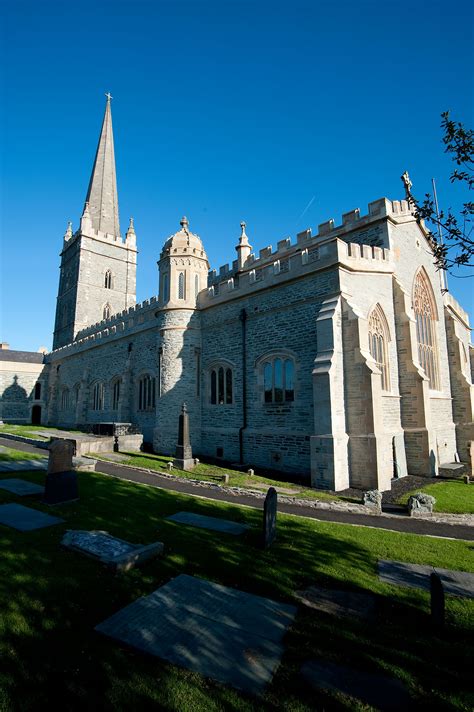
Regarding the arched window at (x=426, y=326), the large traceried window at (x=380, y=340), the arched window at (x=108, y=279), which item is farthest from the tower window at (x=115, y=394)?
the arched window at (x=108, y=279)

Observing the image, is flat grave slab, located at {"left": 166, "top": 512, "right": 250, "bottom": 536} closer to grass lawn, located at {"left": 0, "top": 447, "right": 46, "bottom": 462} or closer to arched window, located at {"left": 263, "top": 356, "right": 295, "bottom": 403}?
arched window, located at {"left": 263, "top": 356, "right": 295, "bottom": 403}

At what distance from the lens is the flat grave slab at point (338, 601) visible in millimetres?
4453

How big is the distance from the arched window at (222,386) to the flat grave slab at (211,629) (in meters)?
12.7

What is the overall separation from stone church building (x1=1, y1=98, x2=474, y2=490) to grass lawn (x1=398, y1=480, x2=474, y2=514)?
1164mm

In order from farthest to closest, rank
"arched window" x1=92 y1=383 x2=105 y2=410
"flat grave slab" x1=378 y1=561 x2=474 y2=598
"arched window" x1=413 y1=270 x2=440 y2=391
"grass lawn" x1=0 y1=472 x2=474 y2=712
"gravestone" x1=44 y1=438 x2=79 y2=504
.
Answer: "arched window" x1=92 y1=383 x2=105 y2=410
"arched window" x1=413 y1=270 x2=440 y2=391
"gravestone" x1=44 y1=438 x2=79 y2=504
"flat grave slab" x1=378 y1=561 x2=474 y2=598
"grass lawn" x1=0 y1=472 x2=474 y2=712

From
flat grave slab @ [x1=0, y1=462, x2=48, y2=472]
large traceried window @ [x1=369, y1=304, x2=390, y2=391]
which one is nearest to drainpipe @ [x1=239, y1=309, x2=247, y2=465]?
large traceried window @ [x1=369, y1=304, x2=390, y2=391]

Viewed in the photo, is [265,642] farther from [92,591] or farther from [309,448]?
[309,448]

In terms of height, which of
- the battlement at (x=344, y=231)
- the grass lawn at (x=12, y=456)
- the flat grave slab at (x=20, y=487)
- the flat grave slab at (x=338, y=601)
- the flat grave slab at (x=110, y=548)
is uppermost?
the battlement at (x=344, y=231)

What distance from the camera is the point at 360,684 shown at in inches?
126

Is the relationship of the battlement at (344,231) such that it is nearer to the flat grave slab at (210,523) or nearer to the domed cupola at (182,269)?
the domed cupola at (182,269)

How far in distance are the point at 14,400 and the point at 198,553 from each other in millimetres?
41826

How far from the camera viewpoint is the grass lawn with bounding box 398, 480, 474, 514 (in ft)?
33.4

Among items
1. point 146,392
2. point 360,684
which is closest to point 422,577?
point 360,684

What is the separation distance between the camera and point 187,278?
19578 mm
